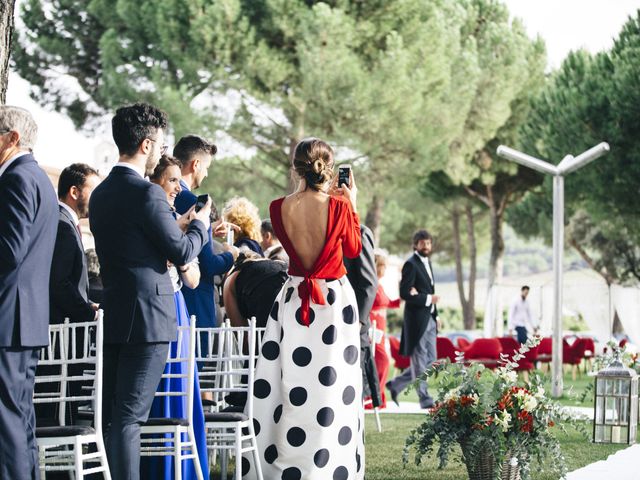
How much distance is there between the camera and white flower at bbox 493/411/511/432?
20.2 feet

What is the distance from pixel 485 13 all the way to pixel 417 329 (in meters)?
22.2

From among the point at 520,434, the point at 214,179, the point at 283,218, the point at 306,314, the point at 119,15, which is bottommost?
the point at 520,434

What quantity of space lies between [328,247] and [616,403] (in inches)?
189

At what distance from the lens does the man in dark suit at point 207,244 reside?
20.0 ft

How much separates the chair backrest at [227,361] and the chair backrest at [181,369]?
4.6 inches

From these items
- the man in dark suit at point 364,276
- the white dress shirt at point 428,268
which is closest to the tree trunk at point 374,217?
the white dress shirt at point 428,268

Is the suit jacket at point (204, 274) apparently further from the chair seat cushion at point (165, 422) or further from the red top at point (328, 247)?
the chair seat cushion at point (165, 422)

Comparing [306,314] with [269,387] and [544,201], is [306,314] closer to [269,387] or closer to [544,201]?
[269,387]

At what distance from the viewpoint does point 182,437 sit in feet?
18.0

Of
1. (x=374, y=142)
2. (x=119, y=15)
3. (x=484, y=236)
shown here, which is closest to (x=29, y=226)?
(x=374, y=142)

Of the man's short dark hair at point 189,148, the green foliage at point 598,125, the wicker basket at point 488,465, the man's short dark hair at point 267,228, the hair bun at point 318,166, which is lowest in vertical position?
the wicker basket at point 488,465

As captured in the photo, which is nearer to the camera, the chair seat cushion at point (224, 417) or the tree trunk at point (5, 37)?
the chair seat cushion at point (224, 417)

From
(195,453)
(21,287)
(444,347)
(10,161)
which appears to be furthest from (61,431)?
(444,347)

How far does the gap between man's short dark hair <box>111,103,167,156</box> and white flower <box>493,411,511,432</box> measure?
2.51 metres
